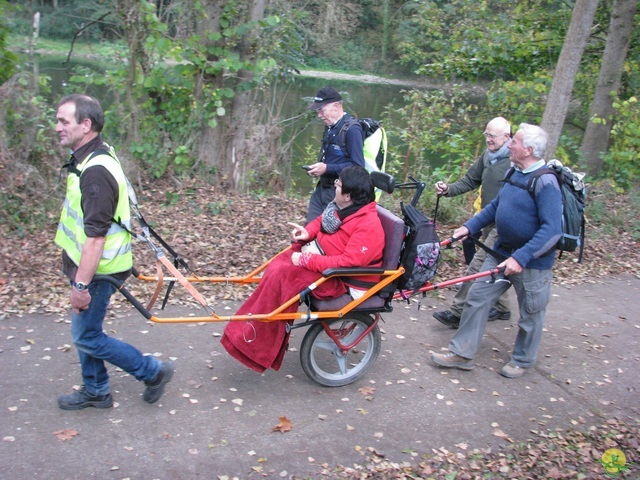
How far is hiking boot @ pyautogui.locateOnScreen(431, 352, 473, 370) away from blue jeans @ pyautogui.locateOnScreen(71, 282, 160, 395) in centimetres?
238

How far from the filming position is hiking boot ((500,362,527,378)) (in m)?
5.43

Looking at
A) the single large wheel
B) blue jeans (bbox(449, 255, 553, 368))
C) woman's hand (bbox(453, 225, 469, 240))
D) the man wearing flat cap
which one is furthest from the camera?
the man wearing flat cap

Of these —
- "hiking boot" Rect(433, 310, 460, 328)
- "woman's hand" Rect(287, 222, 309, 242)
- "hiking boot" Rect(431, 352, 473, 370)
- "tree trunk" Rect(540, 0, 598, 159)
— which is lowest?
"hiking boot" Rect(431, 352, 473, 370)

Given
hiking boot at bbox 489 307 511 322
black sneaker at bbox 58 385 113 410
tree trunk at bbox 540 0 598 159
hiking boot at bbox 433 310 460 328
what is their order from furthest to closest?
tree trunk at bbox 540 0 598 159 → hiking boot at bbox 489 307 511 322 → hiking boot at bbox 433 310 460 328 → black sneaker at bbox 58 385 113 410

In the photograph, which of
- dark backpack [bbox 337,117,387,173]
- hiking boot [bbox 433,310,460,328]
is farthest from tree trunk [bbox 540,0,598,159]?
A: dark backpack [bbox 337,117,387,173]

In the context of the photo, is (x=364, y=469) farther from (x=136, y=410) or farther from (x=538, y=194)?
(x=538, y=194)

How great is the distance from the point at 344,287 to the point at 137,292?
2.52 m

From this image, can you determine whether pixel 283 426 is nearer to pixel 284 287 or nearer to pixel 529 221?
pixel 284 287

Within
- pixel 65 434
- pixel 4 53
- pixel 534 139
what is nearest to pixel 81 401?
pixel 65 434

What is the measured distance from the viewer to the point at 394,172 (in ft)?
35.8

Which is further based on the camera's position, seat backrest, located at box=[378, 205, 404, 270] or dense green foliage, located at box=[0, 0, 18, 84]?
dense green foliage, located at box=[0, 0, 18, 84]

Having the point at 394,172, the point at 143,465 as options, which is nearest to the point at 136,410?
the point at 143,465

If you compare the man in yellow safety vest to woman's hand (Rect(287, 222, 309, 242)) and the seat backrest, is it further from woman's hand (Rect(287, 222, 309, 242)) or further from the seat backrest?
the seat backrest

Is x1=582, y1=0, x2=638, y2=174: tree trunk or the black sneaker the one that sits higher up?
x1=582, y1=0, x2=638, y2=174: tree trunk
